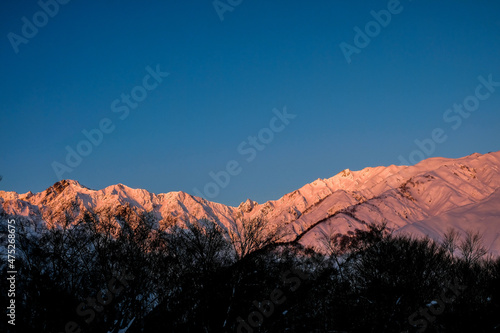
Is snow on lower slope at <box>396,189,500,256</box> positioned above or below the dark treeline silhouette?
above

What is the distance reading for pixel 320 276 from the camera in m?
80.9

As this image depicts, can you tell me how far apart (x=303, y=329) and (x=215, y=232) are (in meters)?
21.9

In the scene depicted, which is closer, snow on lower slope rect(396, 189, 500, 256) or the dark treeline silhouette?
the dark treeline silhouette

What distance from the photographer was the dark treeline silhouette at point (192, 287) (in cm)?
3184

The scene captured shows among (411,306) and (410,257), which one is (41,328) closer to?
(411,306)

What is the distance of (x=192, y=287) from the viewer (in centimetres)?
3781

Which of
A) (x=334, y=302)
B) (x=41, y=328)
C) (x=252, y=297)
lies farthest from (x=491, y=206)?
(x=41, y=328)

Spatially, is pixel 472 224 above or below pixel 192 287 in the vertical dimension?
above

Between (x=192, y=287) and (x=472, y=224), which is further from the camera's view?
(x=472, y=224)

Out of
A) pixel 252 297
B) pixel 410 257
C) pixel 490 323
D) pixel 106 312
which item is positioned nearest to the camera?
pixel 106 312

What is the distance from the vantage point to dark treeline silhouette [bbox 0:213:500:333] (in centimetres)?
3184

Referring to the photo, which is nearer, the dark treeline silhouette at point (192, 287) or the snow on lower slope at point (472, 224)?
the dark treeline silhouette at point (192, 287)

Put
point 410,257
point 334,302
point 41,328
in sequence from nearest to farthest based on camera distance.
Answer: point 41,328 < point 410,257 < point 334,302

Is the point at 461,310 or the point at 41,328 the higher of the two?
the point at 41,328
